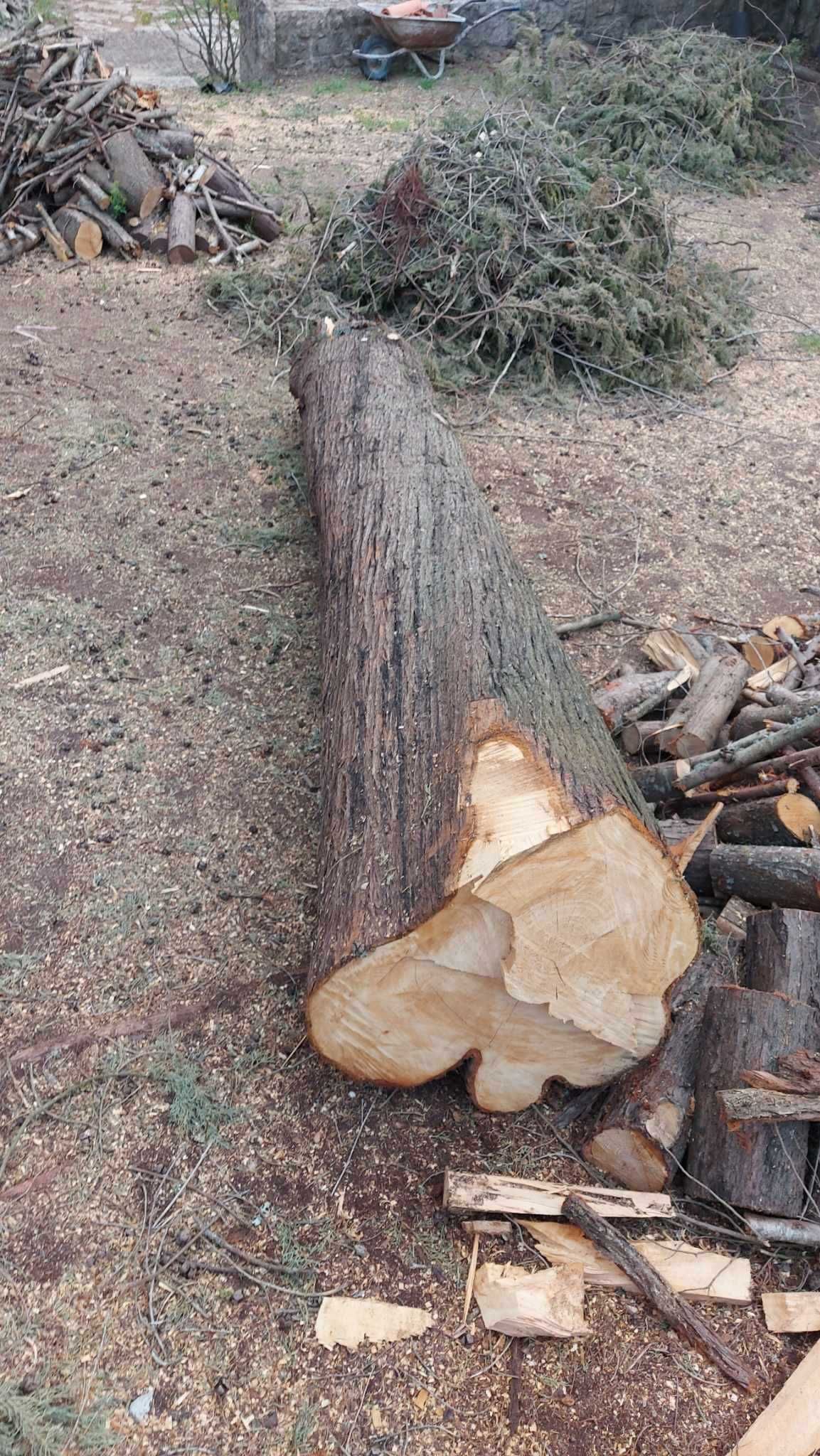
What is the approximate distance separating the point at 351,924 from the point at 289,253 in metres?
6.79

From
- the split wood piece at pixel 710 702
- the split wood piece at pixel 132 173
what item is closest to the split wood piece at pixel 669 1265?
the split wood piece at pixel 710 702

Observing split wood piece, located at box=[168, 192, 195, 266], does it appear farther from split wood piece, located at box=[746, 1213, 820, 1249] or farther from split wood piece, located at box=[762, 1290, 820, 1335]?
split wood piece, located at box=[762, 1290, 820, 1335]

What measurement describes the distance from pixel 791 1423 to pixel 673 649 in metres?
2.82

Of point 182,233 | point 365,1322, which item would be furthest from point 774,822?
point 182,233

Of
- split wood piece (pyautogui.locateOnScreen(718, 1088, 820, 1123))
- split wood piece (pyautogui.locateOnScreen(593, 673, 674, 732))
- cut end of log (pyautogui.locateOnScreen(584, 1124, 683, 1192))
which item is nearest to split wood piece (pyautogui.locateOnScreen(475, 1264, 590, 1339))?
cut end of log (pyautogui.locateOnScreen(584, 1124, 683, 1192))

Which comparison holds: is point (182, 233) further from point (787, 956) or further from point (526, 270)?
point (787, 956)

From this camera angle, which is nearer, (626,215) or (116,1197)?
(116,1197)

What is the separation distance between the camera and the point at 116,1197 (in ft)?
8.66

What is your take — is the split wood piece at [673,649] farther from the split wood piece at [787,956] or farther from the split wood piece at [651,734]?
the split wood piece at [787,956]

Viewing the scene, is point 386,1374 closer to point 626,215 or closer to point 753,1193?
point 753,1193

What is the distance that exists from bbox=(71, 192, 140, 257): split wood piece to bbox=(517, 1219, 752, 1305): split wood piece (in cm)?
808

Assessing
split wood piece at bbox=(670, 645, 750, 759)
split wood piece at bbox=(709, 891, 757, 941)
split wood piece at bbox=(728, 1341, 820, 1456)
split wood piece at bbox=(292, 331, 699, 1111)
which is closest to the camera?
split wood piece at bbox=(728, 1341, 820, 1456)

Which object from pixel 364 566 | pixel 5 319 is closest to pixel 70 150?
pixel 5 319

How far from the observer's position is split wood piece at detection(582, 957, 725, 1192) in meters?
2.59
